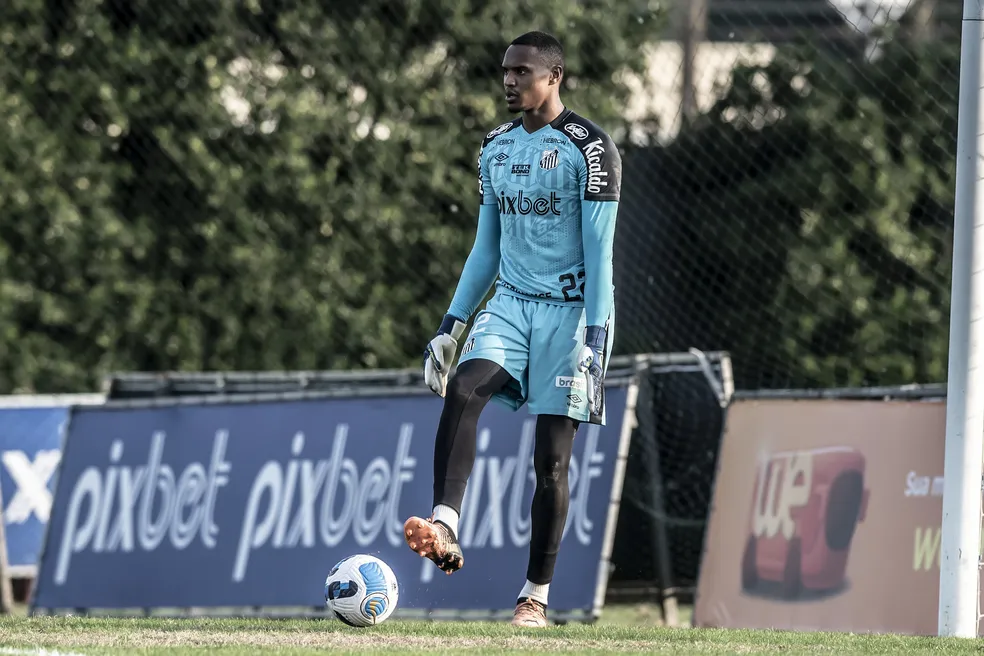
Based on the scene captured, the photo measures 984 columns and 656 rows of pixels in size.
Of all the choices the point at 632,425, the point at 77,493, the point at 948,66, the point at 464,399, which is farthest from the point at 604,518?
the point at 948,66

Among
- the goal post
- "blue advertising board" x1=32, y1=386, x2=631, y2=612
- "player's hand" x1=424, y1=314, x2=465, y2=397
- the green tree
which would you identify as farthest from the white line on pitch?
the green tree

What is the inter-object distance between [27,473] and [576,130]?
7029 millimetres

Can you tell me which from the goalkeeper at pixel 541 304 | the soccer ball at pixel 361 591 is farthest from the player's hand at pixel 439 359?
the soccer ball at pixel 361 591

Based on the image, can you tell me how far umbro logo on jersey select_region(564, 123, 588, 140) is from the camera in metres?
6.91

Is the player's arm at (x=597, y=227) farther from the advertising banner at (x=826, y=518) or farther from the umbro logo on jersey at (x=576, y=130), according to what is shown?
the advertising banner at (x=826, y=518)

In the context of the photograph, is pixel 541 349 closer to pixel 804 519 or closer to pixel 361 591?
pixel 361 591

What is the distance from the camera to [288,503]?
10.7m

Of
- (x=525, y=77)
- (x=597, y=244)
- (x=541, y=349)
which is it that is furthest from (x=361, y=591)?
(x=525, y=77)

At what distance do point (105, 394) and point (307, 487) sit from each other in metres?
2.35

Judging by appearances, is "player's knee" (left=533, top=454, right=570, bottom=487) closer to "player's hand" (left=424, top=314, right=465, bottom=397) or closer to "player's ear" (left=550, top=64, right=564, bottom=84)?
"player's hand" (left=424, top=314, right=465, bottom=397)

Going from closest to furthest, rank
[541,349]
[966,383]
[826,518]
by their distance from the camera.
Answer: [541,349]
[966,383]
[826,518]

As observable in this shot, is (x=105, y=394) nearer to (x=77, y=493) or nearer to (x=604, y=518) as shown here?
(x=77, y=493)

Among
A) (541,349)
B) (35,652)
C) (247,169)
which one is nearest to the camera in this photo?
(35,652)

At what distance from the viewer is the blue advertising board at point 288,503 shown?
9.71 m
